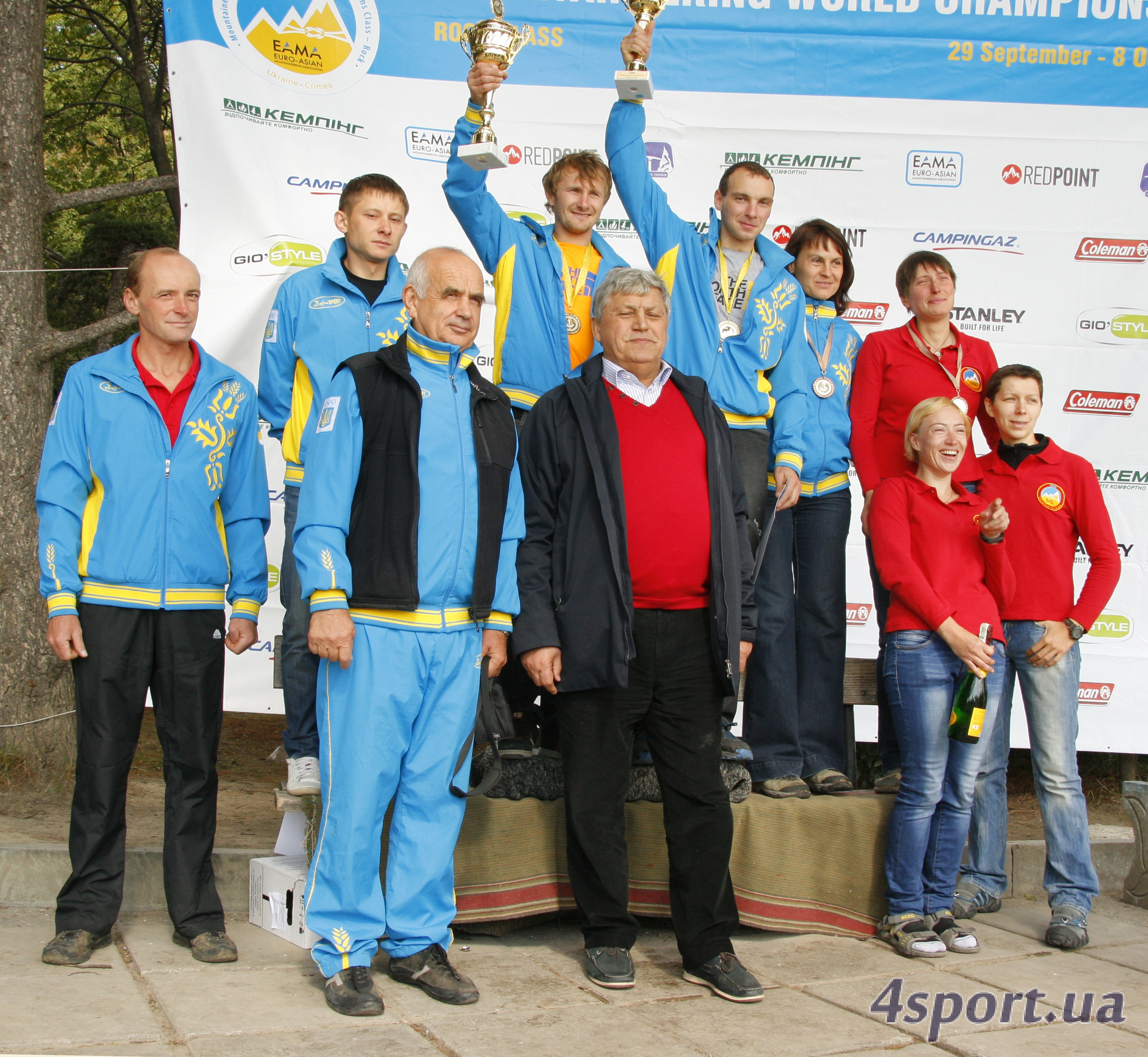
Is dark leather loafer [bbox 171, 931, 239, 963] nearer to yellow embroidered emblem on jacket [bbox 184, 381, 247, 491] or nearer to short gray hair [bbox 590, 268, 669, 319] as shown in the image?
yellow embroidered emblem on jacket [bbox 184, 381, 247, 491]

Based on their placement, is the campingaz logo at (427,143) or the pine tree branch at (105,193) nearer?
the campingaz logo at (427,143)

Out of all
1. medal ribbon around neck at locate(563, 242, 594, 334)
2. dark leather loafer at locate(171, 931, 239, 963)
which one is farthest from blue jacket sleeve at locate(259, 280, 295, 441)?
dark leather loafer at locate(171, 931, 239, 963)

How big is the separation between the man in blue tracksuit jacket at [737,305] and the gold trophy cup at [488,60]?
0.41 m

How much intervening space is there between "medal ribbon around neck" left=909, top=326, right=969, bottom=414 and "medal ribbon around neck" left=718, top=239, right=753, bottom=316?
2.37 feet

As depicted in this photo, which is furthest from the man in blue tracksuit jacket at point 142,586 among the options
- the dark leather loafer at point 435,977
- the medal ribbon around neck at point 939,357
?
the medal ribbon around neck at point 939,357

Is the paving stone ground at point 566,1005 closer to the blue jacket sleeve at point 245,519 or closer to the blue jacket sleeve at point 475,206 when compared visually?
the blue jacket sleeve at point 245,519

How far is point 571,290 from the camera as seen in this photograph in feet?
12.8

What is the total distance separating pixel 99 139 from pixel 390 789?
11.6m

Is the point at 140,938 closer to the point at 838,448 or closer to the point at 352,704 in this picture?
the point at 352,704

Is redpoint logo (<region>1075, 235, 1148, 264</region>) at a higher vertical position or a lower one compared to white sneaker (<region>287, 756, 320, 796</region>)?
higher

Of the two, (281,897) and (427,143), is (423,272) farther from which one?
(427,143)

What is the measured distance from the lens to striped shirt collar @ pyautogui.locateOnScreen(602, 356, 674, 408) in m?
3.50

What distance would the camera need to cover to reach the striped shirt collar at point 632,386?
11.5 feet

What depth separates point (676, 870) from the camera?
340 centimetres
